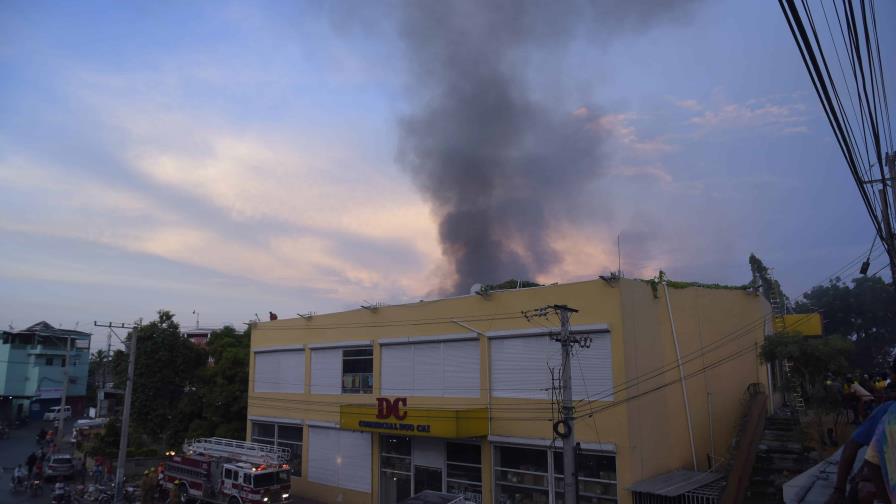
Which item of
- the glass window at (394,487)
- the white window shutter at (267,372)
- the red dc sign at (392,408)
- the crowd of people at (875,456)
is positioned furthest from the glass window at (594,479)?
the white window shutter at (267,372)

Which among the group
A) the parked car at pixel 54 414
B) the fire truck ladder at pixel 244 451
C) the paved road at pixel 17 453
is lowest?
the paved road at pixel 17 453

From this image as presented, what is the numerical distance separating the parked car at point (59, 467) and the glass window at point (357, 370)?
719 inches

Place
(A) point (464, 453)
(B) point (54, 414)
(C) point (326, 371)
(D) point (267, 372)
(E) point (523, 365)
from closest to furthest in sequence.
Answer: (E) point (523, 365) → (A) point (464, 453) → (C) point (326, 371) → (D) point (267, 372) → (B) point (54, 414)

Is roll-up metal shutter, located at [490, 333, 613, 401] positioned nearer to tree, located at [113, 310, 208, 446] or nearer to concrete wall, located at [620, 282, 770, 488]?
concrete wall, located at [620, 282, 770, 488]

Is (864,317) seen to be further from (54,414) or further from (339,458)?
(54,414)

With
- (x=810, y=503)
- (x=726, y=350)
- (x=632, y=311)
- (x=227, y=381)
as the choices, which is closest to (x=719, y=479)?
(x=632, y=311)

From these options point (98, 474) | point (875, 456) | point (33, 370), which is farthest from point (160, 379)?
point (875, 456)

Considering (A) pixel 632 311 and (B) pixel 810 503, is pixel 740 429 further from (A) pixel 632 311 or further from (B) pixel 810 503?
(B) pixel 810 503

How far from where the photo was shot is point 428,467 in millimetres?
24219

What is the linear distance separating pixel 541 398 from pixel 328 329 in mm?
13601

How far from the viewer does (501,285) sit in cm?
3281

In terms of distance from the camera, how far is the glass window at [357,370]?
91.0ft

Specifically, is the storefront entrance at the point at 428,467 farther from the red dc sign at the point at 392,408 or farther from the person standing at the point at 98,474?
the person standing at the point at 98,474

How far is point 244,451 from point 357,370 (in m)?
6.27
